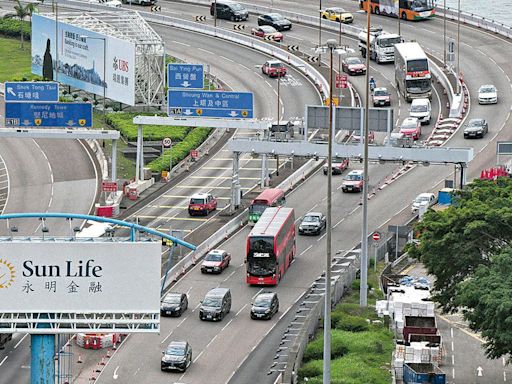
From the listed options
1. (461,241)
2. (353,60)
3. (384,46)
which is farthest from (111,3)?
(461,241)

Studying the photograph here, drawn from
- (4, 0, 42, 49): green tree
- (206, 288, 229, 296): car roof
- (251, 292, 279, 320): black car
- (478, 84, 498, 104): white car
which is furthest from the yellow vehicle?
(251, 292, 279, 320): black car

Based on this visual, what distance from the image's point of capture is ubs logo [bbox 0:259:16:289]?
7019 centimetres

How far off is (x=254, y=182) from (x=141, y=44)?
20.9 meters

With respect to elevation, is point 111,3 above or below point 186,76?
below

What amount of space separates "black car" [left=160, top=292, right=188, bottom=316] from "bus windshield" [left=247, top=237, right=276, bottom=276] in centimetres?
605

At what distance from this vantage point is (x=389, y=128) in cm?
11169

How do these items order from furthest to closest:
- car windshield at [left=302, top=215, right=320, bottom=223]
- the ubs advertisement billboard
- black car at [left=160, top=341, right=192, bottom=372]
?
car windshield at [left=302, top=215, right=320, bottom=223] < black car at [left=160, top=341, right=192, bottom=372] < the ubs advertisement billboard

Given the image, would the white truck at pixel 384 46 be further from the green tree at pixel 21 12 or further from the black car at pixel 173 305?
the black car at pixel 173 305

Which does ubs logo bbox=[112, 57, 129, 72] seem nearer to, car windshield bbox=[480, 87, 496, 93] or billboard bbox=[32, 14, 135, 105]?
billboard bbox=[32, 14, 135, 105]

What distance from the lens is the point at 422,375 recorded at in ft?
272

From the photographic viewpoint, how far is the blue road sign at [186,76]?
422ft

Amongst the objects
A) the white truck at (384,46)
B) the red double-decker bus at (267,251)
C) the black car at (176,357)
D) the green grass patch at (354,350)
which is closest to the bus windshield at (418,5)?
the white truck at (384,46)

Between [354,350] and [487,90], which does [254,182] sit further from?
[354,350]

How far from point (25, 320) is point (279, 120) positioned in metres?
70.8
